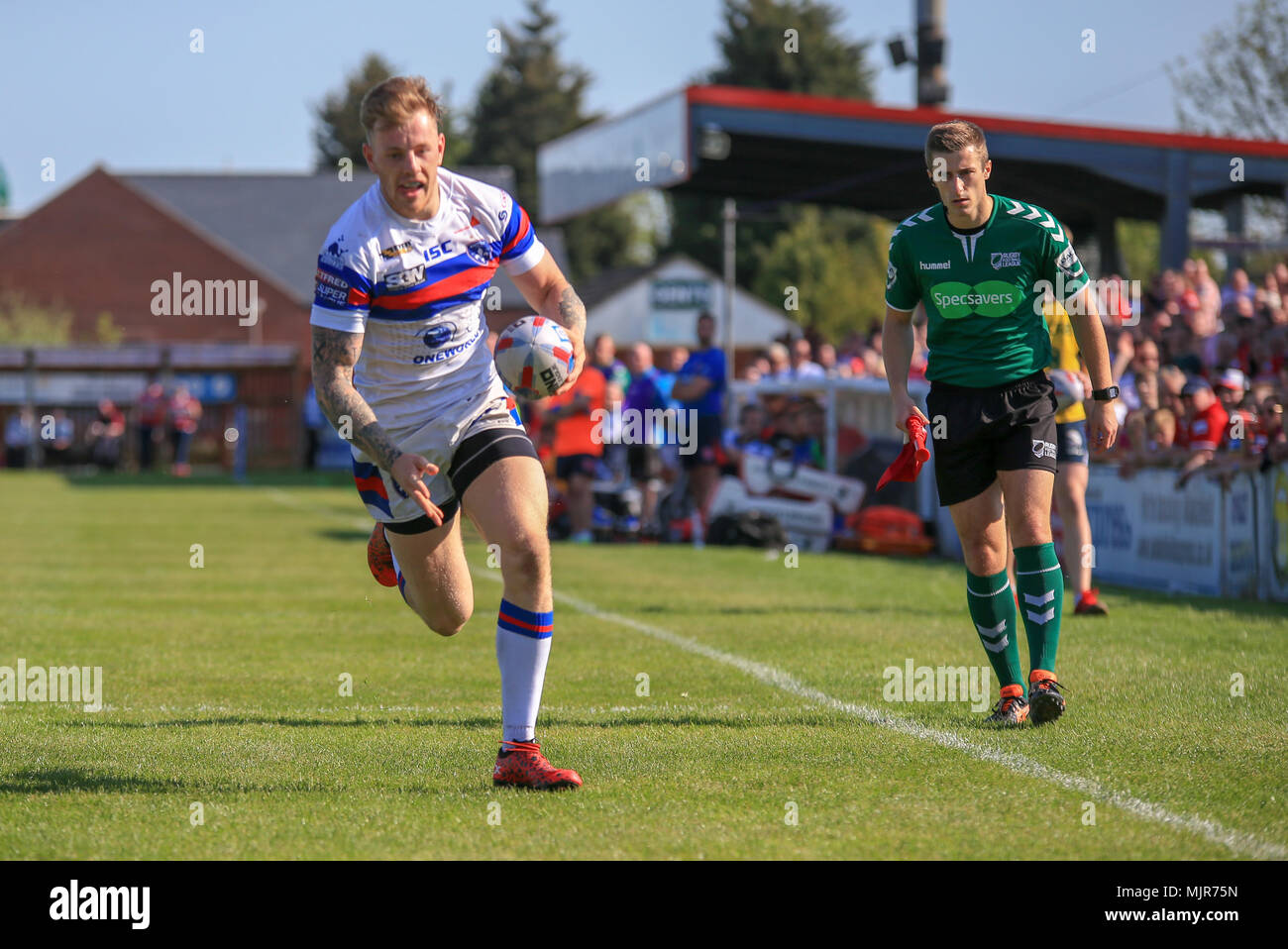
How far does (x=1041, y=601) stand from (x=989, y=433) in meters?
0.76

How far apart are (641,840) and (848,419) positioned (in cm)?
1532

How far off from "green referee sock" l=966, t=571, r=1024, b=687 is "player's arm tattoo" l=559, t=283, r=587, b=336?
7.12ft

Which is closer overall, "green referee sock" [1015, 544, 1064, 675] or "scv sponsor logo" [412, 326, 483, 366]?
"scv sponsor logo" [412, 326, 483, 366]

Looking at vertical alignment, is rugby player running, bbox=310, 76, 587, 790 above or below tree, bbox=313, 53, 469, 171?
below

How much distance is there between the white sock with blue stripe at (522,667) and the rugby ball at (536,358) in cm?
85

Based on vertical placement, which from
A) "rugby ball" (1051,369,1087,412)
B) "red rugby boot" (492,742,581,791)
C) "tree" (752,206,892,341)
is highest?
"tree" (752,206,892,341)

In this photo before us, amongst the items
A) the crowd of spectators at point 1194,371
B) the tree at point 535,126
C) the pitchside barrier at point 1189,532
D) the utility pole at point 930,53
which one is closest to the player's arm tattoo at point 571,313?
the crowd of spectators at point 1194,371

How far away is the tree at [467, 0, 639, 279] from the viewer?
83.4 m

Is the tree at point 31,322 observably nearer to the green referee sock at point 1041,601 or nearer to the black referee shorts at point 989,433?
the black referee shorts at point 989,433

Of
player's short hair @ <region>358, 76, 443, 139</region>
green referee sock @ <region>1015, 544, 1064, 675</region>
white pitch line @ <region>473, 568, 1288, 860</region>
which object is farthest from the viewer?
green referee sock @ <region>1015, 544, 1064, 675</region>

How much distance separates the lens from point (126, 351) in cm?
4462

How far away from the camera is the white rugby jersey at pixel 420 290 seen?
17.8 ft

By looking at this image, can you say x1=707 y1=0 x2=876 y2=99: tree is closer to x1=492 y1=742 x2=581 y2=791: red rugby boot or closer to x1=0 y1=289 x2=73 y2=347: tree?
x1=0 y1=289 x2=73 y2=347: tree

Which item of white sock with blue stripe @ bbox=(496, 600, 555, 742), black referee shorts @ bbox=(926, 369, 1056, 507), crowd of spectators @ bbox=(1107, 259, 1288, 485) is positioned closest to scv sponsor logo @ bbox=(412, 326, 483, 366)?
white sock with blue stripe @ bbox=(496, 600, 555, 742)
